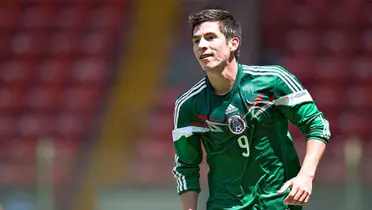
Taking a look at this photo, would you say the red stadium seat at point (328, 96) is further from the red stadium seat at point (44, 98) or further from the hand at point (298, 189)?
the hand at point (298, 189)

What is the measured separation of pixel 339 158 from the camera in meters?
7.49

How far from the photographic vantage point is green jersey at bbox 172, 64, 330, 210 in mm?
3971

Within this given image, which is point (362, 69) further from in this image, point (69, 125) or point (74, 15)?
point (74, 15)

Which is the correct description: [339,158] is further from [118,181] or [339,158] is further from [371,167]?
[118,181]

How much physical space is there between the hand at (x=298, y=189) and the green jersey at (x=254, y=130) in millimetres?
287

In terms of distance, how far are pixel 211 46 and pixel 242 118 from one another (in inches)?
15.8

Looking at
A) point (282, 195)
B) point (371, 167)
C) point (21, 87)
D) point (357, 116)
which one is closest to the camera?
point (282, 195)

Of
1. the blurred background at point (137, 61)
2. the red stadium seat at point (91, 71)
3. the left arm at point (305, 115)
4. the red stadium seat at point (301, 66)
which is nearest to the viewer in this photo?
the left arm at point (305, 115)

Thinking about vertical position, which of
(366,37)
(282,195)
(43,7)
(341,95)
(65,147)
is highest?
(43,7)

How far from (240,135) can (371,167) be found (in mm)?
3742

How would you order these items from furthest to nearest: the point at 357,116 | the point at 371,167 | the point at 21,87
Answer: the point at 21,87 < the point at 357,116 < the point at 371,167

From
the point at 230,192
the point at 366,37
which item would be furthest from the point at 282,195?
the point at 366,37

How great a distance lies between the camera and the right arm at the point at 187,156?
4137mm

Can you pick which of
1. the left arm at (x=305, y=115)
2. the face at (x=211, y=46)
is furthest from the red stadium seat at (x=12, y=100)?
the left arm at (x=305, y=115)
